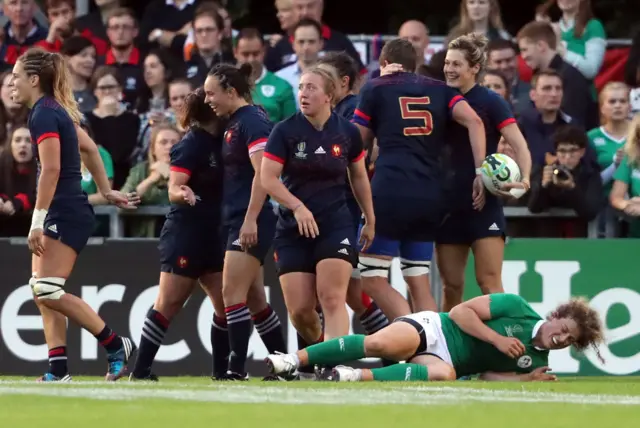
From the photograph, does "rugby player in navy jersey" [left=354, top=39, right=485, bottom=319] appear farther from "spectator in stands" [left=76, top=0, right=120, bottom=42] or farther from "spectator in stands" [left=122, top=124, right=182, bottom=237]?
"spectator in stands" [left=76, top=0, right=120, bottom=42]

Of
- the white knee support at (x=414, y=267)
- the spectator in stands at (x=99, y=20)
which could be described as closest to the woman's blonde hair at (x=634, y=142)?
the white knee support at (x=414, y=267)

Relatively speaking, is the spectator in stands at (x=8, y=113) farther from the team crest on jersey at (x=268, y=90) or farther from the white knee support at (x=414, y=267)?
the white knee support at (x=414, y=267)

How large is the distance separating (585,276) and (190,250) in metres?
4.13

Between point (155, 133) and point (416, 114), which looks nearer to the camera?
point (416, 114)

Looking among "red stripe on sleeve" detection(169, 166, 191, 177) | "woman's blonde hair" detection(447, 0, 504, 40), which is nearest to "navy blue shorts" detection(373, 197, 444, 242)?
"red stripe on sleeve" detection(169, 166, 191, 177)

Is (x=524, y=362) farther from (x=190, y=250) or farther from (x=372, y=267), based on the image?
(x=190, y=250)

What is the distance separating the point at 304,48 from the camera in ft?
47.3

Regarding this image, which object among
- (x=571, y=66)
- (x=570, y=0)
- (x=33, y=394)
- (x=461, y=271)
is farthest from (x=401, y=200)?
(x=570, y=0)

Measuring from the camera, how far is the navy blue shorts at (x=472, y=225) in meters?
11.0

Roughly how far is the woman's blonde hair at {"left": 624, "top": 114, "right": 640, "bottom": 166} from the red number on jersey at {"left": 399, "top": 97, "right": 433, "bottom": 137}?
278 centimetres

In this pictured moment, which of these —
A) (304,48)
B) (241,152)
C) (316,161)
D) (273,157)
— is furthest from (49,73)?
(304,48)

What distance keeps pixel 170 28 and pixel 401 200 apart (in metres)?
5.87

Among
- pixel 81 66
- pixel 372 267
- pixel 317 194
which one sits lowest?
pixel 372 267

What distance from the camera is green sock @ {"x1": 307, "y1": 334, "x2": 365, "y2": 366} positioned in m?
9.49
